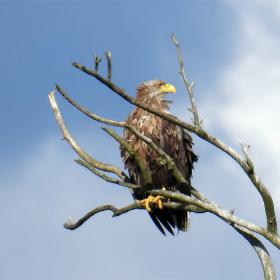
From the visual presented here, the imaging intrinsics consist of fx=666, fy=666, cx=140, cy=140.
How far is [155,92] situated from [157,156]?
147 cm

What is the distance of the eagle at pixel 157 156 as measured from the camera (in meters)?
10.5

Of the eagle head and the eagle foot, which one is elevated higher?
the eagle head

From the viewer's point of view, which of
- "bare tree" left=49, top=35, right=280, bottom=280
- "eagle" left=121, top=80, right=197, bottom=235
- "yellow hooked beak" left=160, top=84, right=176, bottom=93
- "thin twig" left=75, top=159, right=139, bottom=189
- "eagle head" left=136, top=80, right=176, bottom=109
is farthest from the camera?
"yellow hooked beak" left=160, top=84, right=176, bottom=93

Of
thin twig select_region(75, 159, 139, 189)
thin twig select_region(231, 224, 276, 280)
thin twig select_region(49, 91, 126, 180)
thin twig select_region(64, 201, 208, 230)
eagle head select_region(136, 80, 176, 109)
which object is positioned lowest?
thin twig select_region(231, 224, 276, 280)

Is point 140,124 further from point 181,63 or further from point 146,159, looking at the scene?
point 181,63

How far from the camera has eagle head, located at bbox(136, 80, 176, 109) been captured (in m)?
11.4

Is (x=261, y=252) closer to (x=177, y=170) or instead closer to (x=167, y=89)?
(x=177, y=170)

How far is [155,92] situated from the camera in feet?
37.8

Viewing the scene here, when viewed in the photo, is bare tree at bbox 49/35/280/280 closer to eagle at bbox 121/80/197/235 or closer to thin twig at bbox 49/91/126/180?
thin twig at bbox 49/91/126/180

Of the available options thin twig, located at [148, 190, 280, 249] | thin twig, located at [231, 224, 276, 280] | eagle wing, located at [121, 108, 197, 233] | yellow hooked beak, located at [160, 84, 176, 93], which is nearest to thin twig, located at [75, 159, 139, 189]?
thin twig, located at [148, 190, 280, 249]

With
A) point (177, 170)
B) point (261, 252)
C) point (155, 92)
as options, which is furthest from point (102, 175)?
point (155, 92)

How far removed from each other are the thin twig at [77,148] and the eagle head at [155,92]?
2.21 m

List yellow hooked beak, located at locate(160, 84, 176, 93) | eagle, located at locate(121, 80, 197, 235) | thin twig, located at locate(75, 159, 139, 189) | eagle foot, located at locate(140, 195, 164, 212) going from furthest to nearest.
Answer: yellow hooked beak, located at locate(160, 84, 176, 93)
eagle, located at locate(121, 80, 197, 235)
eagle foot, located at locate(140, 195, 164, 212)
thin twig, located at locate(75, 159, 139, 189)

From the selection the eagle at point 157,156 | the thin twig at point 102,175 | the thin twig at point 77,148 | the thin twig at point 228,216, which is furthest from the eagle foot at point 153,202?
the thin twig at point 228,216
